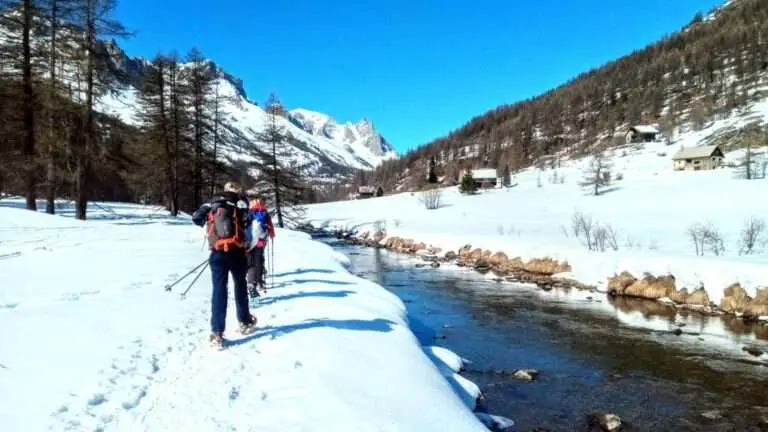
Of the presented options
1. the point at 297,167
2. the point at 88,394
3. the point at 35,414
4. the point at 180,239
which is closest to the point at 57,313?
the point at 88,394

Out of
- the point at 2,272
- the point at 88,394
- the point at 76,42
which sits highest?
the point at 76,42

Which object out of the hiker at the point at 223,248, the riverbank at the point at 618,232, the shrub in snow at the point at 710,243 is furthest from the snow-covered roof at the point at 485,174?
the hiker at the point at 223,248

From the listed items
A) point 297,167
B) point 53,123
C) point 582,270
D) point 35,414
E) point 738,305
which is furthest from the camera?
point 297,167

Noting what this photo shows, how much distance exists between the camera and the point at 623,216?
1797 inches

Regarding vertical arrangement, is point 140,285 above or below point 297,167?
below

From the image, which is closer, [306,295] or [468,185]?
[306,295]

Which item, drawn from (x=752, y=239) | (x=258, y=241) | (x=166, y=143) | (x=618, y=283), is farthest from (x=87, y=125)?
(x=752, y=239)

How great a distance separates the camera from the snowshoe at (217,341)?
656 cm

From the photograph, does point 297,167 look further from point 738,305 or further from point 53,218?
point 738,305

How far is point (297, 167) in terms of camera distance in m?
44.2

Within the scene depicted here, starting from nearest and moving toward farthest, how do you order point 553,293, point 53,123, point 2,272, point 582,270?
point 2,272
point 553,293
point 582,270
point 53,123

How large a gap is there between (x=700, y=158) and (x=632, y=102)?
265 ft

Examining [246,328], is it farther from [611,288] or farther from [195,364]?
[611,288]

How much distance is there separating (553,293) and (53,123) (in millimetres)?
25685
